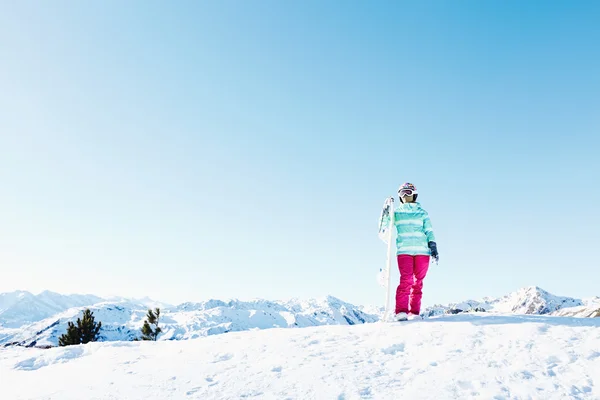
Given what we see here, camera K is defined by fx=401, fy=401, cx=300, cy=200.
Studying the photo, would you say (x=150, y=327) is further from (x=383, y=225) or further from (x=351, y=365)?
(x=351, y=365)

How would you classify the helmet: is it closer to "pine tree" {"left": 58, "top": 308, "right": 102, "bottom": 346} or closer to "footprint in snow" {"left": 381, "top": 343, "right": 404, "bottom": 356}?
"footprint in snow" {"left": 381, "top": 343, "right": 404, "bottom": 356}

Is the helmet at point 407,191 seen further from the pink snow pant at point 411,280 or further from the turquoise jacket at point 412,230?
the pink snow pant at point 411,280

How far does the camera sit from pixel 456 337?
7.45m

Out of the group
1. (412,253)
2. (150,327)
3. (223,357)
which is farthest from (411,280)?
(150,327)

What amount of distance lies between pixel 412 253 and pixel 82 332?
37628mm

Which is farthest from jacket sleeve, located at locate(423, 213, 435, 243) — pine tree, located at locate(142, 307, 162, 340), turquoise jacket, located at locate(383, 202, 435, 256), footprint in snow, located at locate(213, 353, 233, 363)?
A: pine tree, located at locate(142, 307, 162, 340)

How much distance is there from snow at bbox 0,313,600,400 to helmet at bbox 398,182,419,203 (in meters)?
3.32

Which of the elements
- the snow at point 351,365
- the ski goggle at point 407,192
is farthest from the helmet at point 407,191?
the snow at point 351,365

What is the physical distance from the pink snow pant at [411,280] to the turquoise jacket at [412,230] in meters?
0.18

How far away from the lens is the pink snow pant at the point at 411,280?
32.2 ft

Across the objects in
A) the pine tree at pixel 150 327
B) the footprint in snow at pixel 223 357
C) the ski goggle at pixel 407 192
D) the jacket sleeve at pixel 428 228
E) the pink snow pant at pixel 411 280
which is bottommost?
the pine tree at pixel 150 327

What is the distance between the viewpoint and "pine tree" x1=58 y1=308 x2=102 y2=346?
36.1 m

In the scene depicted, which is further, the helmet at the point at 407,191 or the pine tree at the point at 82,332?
the pine tree at the point at 82,332

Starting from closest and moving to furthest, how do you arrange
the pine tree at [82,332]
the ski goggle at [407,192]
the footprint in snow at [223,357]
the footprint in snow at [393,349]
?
the footprint in snow at [393,349] → the footprint in snow at [223,357] → the ski goggle at [407,192] → the pine tree at [82,332]
